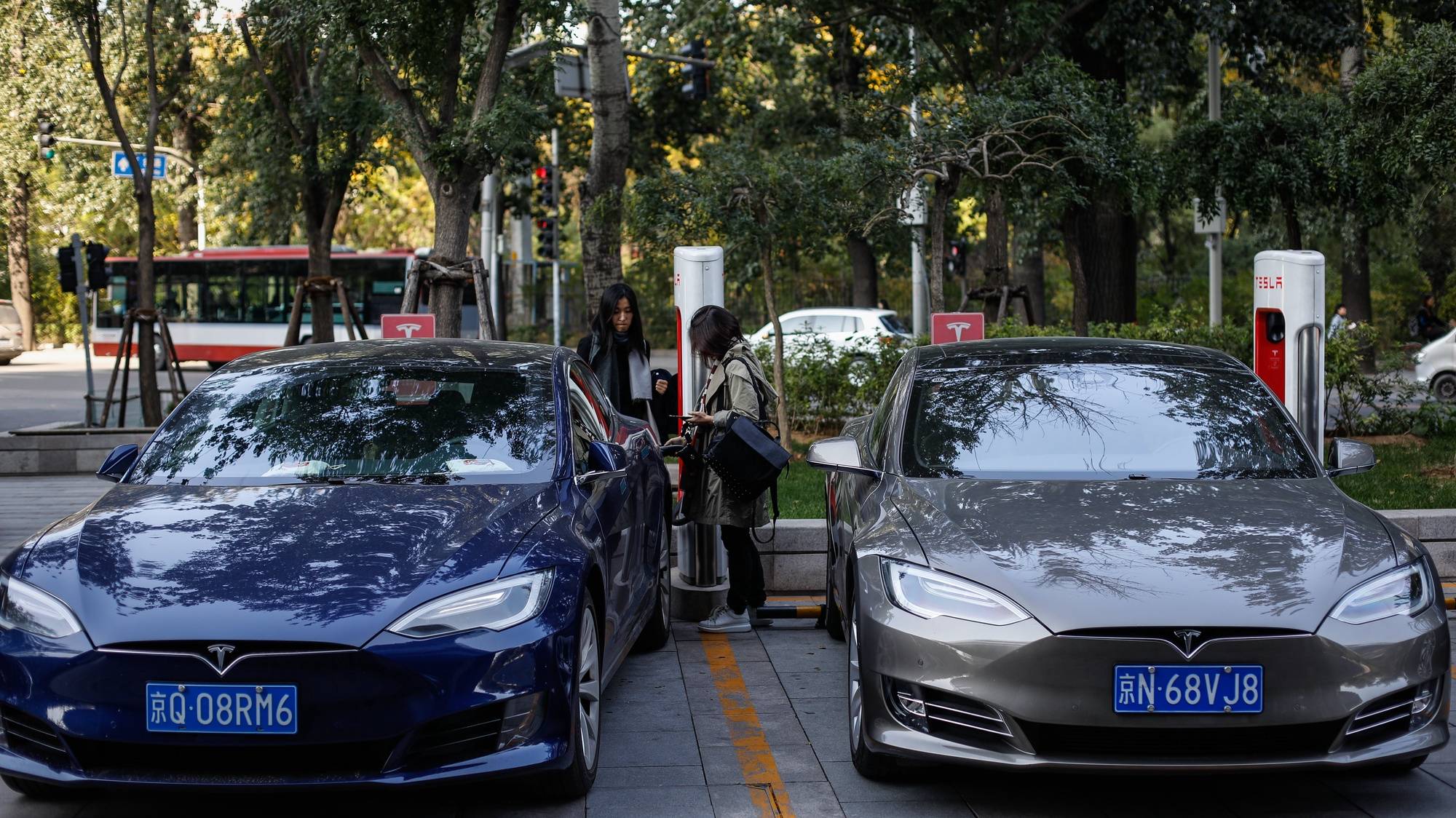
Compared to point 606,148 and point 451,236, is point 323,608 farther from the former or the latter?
point 606,148

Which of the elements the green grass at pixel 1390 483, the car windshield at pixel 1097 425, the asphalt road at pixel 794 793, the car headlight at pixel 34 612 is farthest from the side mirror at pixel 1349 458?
the car headlight at pixel 34 612

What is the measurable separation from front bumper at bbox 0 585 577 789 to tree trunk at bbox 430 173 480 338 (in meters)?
8.80

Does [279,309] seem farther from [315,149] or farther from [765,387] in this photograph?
[765,387]

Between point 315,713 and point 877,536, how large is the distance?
1923 millimetres

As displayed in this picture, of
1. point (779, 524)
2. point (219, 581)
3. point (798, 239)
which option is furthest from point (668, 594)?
point (798, 239)

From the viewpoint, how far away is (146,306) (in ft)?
50.9

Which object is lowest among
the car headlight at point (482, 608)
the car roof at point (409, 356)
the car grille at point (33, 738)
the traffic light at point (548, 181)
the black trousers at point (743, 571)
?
the black trousers at point (743, 571)

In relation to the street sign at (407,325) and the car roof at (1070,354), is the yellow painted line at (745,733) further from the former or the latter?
the street sign at (407,325)

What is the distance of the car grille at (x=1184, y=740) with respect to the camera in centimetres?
423

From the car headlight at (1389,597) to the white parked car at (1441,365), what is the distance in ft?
65.1

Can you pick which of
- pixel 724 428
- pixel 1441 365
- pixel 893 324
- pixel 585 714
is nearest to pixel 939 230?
pixel 724 428

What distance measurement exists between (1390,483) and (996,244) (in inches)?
218

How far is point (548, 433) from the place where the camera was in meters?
5.52

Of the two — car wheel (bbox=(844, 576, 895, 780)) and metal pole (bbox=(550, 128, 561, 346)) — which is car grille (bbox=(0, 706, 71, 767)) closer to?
car wheel (bbox=(844, 576, 895, 780))
